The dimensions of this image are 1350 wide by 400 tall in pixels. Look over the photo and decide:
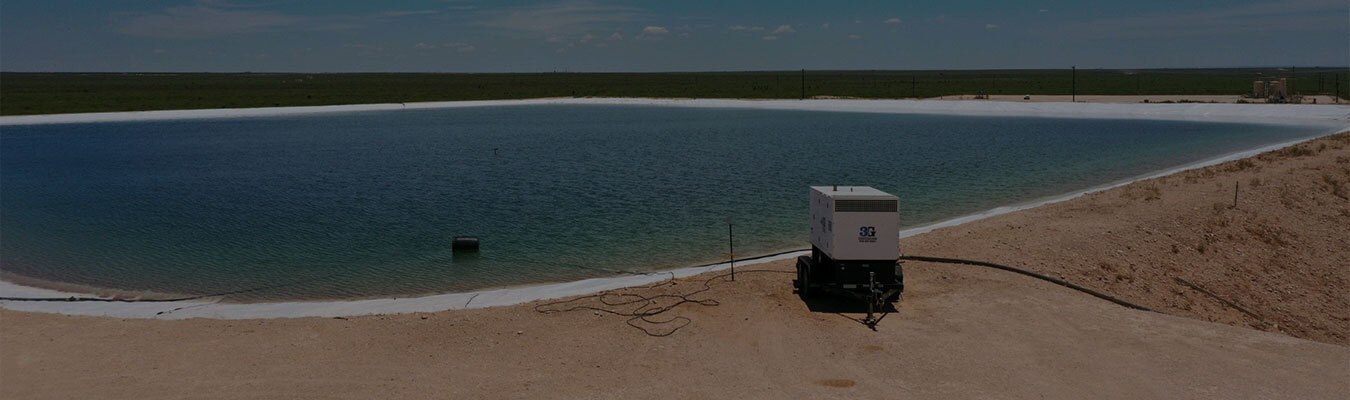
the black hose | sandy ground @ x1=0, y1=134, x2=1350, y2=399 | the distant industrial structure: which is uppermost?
the distant industrial structure

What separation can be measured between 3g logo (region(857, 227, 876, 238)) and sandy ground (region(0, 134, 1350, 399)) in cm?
91

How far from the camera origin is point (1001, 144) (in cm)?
3691

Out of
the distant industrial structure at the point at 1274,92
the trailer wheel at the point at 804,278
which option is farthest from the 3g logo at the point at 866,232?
the distant industrial structure at the point at 1274,92

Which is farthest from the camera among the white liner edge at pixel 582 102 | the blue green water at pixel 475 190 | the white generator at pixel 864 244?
the blue green water at pixel 475 190

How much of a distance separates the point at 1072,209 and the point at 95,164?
33392 millimetres

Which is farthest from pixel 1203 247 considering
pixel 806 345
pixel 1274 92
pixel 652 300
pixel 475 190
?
pixel 1274 92

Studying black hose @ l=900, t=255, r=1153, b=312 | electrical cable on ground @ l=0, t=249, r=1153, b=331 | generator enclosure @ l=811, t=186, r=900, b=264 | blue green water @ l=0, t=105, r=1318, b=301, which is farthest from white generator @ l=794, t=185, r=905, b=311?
blue green water @ l=0, t=105, r=1318, b=301

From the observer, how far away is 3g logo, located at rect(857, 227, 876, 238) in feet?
33.5

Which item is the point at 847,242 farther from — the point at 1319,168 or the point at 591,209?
the point at 1319,168

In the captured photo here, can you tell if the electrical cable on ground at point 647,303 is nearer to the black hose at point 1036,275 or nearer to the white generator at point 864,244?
the black hose at point 1036,275

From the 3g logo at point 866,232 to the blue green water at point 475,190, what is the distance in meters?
4.41

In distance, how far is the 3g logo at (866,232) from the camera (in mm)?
10211

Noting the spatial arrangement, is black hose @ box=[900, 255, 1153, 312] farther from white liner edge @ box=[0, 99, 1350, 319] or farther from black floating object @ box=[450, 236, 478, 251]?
black floating object @ box=[450, 236, 478, 251]

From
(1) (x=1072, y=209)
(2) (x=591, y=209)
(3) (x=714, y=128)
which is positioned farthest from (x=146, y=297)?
(3) (x=714, y=128)
